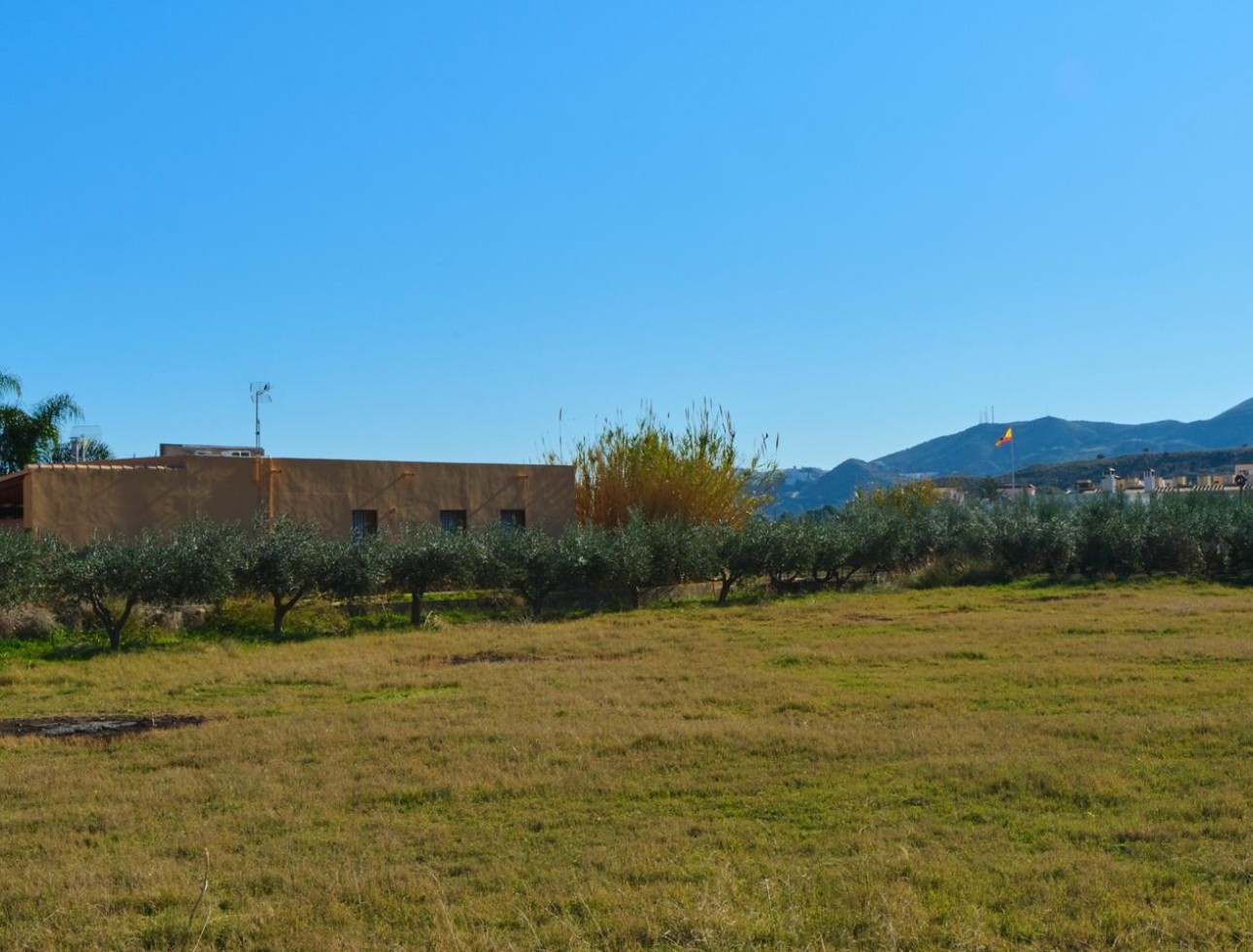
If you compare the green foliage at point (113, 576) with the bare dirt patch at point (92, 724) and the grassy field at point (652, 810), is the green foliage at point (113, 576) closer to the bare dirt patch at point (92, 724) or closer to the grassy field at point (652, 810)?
the grassy field at point (652, 810)

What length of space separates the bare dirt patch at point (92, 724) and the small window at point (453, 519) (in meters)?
19.4

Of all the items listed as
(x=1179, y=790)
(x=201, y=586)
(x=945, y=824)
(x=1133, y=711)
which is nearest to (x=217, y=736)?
(x=945, y=824)

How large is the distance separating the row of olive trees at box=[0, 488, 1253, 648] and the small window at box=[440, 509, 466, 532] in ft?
11.4

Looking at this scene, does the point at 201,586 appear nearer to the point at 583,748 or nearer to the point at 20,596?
the point at 20,596

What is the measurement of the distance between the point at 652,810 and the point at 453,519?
2610cm

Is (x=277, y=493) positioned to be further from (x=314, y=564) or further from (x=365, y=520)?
(x=314, y=564)

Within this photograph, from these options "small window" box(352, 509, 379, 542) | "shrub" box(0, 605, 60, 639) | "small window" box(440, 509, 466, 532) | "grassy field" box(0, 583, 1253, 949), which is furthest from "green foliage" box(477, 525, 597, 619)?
"grassy field" box(0, 583, 1253, 949)

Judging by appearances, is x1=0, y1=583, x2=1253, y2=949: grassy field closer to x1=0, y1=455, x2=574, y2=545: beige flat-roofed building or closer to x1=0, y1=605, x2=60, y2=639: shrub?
x1=0, y1=605, x2=60, y2=639: shrub

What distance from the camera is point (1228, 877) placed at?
6645mm

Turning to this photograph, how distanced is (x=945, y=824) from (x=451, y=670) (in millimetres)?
11683

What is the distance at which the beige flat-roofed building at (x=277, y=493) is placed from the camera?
88.5 ft

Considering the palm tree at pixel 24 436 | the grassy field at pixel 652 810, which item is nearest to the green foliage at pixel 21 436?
the palm tree at pixel 24 436

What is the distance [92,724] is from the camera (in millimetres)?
13766

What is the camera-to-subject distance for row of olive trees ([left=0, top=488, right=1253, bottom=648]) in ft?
75.7
